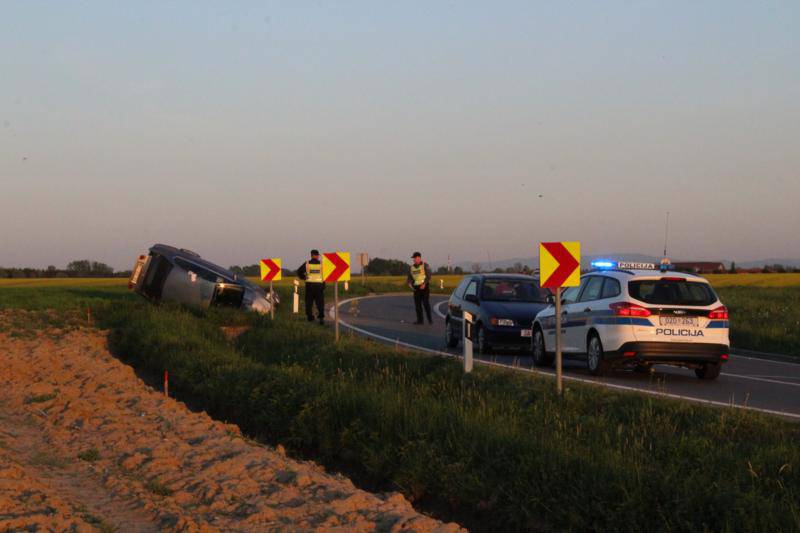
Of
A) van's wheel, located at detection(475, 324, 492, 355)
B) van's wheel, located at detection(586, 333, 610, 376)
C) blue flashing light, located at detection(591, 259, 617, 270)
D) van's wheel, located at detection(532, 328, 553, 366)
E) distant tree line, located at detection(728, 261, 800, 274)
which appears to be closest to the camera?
van's wheel, located at detection(586, 333, 610, 376)

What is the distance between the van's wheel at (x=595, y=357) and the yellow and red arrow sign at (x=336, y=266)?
4.90 meters

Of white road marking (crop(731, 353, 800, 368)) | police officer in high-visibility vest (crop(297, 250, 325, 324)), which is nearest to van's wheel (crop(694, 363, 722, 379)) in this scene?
white road marking (crop(731, 353, 800, 368))

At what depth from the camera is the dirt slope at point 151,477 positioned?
22.1 ft

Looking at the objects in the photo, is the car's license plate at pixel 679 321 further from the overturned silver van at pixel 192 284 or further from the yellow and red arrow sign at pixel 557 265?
the overturned silver van at pixel 192 284

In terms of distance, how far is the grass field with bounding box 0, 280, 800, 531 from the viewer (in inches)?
261

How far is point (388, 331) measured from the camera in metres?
26.8

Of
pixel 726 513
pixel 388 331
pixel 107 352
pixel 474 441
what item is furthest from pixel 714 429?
pixel 388 331

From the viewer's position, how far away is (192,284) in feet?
91.1

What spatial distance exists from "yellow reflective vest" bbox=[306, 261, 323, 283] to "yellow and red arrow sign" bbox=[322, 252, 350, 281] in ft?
22.2

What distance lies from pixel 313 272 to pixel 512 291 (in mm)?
6450

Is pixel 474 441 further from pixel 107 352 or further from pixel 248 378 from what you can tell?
pixel 107 352

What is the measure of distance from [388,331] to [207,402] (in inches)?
512

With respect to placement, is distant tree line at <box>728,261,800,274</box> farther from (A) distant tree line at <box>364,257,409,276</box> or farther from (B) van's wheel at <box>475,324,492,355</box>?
(B) van's wheel at <box>475,324,492,355</box>

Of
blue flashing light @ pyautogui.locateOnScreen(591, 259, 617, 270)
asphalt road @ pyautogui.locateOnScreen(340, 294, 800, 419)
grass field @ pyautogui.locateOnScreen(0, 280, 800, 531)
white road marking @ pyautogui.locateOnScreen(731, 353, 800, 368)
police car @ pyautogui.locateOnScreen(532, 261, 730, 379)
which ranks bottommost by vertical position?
white road marking @ pyautogui.locateOnScreen(731, 353, 800, 368)
